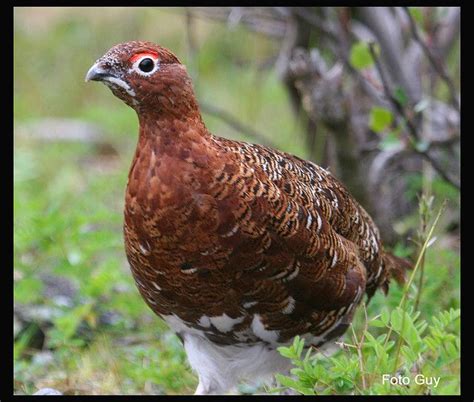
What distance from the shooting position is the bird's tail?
4156mm

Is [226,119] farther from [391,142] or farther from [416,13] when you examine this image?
[416,13]

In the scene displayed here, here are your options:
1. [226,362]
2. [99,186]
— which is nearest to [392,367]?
[226,362]

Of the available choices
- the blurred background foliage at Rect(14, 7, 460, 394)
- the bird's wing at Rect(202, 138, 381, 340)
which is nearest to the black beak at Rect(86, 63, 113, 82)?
the bird's wing at Rect(202, 138, 381, 340)

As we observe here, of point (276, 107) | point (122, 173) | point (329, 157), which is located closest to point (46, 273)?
point (122, 173)

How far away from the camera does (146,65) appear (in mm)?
3119

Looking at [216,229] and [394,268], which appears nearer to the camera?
[216,229]

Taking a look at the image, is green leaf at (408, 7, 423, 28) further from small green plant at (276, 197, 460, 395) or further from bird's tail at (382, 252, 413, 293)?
small green plant at (276, 197, 460, 395)

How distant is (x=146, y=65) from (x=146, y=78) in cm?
5

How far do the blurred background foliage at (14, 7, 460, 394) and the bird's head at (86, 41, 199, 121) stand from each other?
1.36 meters

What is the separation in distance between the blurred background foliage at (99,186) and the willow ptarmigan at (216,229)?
763mm

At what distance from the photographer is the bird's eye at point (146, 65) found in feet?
10.2

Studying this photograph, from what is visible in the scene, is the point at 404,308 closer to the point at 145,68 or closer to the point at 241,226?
the point at 241,226
